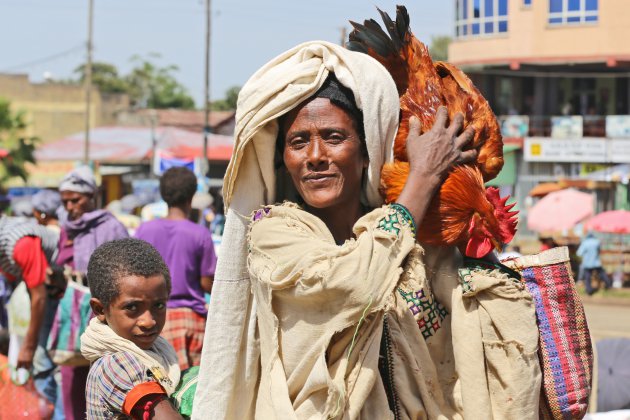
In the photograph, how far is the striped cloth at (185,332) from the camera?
616cm

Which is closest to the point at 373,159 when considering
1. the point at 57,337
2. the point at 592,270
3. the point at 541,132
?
the point at 57,337

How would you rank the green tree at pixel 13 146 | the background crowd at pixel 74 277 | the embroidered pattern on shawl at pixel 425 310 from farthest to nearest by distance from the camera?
the green tree at pixel 13 146 < the background crowd at pixel 74 277 < the embroidered pattern on shawl at pixel 425 310

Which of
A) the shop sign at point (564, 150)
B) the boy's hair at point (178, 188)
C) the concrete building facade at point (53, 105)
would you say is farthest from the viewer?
the concrete building facade at point (53, 105)

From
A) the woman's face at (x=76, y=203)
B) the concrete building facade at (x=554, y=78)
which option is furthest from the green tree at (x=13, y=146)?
the woman's face at (x=76, y=203)

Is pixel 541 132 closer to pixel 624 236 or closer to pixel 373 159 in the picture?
pixel 624 236

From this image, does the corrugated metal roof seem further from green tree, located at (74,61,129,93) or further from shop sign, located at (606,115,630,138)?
green tree, located at (74,61,129,93)

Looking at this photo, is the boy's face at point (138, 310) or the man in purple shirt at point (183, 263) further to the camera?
the man in purple shirt at point (183, 263)

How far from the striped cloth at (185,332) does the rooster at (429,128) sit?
11.9 ft

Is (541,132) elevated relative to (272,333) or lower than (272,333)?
elevated

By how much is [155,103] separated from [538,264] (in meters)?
74.4

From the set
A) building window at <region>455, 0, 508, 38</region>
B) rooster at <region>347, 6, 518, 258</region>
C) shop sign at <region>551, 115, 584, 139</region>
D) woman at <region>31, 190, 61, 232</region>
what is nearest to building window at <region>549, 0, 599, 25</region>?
building window at <region>455, 0, 508, 38</region>

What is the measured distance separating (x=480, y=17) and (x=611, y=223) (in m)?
17.8

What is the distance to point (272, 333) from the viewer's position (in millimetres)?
2541

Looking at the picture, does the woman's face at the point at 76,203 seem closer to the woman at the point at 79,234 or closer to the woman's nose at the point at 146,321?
the woman at the point at 79,234
